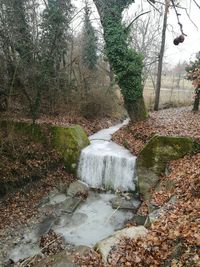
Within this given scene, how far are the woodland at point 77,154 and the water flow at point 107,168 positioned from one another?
0.14 feet

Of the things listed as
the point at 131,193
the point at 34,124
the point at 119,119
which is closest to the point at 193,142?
the point at 131,193

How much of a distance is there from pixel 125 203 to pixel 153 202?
6.63 feet

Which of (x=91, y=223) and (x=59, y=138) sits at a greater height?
(x=59, y=138)

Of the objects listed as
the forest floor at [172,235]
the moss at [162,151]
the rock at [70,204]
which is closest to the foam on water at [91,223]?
the rock at [70,204]

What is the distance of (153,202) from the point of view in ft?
30.7

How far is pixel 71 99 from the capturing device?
17516 mm

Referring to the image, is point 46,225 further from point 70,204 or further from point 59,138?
point 59,138

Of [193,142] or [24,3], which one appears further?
[24,3]

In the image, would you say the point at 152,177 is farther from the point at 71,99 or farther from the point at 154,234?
the point at 71,99

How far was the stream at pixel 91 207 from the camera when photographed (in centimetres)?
916

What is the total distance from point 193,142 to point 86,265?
20.5ft

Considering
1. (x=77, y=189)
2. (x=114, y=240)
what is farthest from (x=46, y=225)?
(x=114, y=240)

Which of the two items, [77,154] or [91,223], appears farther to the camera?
[77,154]

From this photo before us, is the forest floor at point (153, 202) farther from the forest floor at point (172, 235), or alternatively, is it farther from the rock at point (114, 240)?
the rock at point (114, 240)
